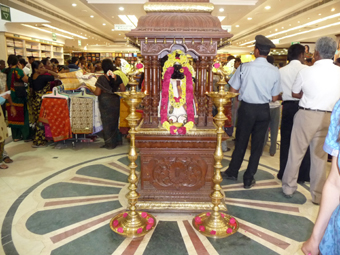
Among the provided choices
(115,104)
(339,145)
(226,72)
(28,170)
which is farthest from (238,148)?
(28,170)

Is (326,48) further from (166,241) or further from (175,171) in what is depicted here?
(166,241)

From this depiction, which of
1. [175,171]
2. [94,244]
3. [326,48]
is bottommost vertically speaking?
[94,244]

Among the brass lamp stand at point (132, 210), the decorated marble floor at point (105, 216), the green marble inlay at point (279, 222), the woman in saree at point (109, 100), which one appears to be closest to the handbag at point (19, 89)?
the woman in saree at point (109, 100)

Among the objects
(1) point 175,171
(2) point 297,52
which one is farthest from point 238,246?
(2) point 297,52

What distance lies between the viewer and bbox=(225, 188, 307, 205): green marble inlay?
3.15 m

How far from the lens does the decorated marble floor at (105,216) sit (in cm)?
229

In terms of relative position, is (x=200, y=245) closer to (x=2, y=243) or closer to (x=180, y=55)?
(x=2, y=243)

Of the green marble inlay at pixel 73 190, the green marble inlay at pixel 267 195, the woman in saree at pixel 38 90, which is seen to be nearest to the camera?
the green marble inlay at pixel 267 195

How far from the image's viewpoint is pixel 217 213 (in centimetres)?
255

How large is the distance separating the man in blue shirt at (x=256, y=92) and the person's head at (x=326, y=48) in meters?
0.49

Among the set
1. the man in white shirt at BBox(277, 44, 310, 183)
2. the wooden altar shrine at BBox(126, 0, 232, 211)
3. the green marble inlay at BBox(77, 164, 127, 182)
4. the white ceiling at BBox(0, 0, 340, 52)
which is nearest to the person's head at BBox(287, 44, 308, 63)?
the man in white shirt at BBox(277, 44, 310, 183)

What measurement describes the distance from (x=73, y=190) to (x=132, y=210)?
122 cm

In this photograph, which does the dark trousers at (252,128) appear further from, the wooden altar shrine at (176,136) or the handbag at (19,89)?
the handbag at (19,89)

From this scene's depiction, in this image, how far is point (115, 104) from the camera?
5.16 metres
